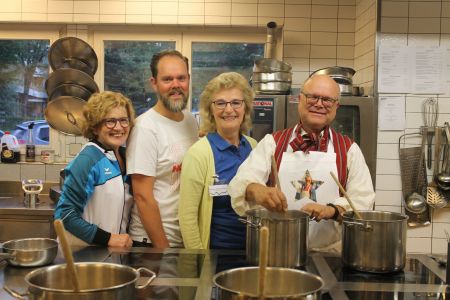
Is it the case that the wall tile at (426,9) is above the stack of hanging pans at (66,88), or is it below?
above

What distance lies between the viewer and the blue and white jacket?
174cm

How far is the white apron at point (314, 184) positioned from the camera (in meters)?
1.72

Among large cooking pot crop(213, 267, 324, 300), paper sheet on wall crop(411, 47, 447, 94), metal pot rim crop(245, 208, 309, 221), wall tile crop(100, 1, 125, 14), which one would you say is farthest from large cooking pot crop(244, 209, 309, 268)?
wall tile crop(100, 1, 125, 14)

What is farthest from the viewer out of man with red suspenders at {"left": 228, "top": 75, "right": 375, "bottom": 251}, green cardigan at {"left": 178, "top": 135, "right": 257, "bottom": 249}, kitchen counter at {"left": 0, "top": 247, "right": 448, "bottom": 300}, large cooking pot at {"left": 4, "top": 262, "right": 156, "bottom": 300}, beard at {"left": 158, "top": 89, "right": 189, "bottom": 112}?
beard at {"left": 158, "top": 89, "right": 189, "bottom": 112}

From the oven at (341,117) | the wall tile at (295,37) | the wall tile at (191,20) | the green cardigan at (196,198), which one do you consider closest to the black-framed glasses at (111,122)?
the green cardigan at (196,198)

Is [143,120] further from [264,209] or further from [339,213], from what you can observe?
[339,213]

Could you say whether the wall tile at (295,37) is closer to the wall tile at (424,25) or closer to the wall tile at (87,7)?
the wall tile at (424,25)

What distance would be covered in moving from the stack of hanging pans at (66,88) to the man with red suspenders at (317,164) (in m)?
1.64

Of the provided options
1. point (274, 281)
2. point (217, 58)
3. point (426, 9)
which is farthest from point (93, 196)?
point (426, 9)

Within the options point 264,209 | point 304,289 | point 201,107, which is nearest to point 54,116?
point 201,107

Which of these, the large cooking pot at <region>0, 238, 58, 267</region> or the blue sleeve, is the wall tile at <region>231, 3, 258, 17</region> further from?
the large cooking pot at <region>0, 238, 58, 267</region>

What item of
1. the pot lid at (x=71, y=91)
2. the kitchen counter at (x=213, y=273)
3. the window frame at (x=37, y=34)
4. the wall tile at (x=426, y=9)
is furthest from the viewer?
the window frame at (x=37, y=34)

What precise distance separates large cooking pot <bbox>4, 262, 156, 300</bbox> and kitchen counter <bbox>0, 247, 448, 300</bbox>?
11 centimetres

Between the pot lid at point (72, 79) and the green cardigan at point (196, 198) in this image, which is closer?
the green cardigan at point (196, 198)
